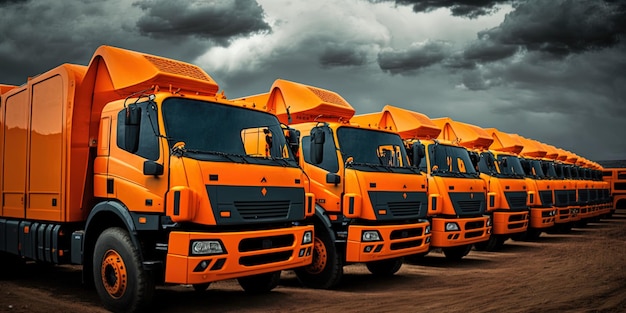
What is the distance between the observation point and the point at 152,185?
648cm

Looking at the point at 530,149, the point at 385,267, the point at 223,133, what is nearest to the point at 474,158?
the point at 385,267

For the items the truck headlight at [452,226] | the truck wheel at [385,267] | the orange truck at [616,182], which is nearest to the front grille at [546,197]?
the truck headlight at [452,226]

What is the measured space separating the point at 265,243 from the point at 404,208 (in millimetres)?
3328

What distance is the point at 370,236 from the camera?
8.64 m

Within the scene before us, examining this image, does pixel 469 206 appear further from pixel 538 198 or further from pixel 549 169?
pixel 549 169

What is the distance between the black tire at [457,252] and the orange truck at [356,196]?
3296 millimetres

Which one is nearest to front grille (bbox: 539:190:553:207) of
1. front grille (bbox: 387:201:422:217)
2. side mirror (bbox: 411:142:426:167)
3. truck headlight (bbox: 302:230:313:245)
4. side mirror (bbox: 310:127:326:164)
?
side mirror (bbox: 411:142:426:167)

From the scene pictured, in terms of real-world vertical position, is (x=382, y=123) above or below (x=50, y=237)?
above

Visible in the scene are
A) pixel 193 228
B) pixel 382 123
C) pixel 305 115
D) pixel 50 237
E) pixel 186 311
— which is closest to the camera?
pixel 193 228

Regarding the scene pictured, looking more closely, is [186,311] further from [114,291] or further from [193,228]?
[193,228]

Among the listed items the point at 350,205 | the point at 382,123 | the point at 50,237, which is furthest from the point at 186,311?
the point at 382,123

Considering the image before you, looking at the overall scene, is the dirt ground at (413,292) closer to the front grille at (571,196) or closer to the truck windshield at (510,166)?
the truck windshield at (510,166)

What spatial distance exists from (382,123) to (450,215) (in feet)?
8.91

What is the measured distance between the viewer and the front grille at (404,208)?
9.10 m
